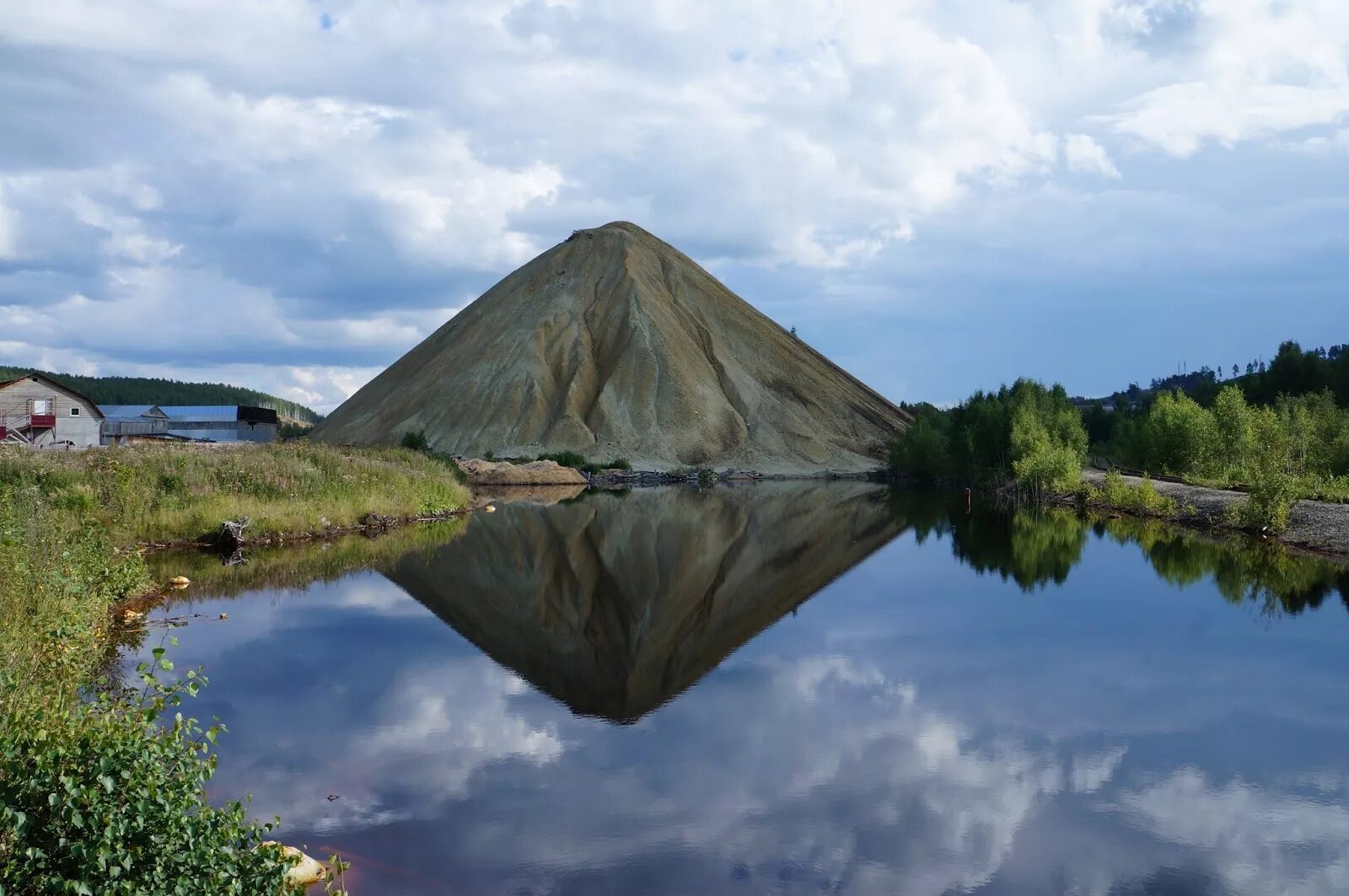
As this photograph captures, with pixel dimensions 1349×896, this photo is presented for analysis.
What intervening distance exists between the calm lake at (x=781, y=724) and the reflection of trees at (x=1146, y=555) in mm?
279

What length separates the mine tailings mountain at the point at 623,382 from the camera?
307 ft

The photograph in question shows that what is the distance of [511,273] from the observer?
125m

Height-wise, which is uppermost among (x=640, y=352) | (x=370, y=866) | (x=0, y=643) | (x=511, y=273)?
(x=511, y=273)

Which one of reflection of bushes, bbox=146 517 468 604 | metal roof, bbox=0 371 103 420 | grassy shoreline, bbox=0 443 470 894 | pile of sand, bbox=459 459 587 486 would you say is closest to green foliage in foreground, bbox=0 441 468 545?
grassy shoreline, bbox=0 443 470 894

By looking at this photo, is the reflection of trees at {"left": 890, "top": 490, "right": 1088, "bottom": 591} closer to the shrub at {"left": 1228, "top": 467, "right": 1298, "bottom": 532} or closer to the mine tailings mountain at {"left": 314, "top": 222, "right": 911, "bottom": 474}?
the shrub at {"left": 1228, "top": 467, "right": 1298, "bottom": 532}

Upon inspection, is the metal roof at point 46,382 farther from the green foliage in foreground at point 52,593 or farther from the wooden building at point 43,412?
the green foliage in foreground at point 52,593

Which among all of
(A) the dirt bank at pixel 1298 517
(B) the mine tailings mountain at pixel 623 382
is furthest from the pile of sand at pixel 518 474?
(A) the dirt bank at pixel 1298 517

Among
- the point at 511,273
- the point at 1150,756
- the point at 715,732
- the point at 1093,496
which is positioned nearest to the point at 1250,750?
the point at 1150,756

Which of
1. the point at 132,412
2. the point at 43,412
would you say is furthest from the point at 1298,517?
the point at 132,412

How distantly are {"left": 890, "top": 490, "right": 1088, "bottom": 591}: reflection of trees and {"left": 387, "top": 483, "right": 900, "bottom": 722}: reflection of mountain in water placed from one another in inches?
98.6

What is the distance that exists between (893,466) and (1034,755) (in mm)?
76677

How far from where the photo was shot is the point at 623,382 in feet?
326

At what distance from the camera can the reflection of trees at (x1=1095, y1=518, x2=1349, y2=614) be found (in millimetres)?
22031

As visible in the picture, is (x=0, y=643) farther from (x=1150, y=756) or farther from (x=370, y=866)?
(x=1150, y=756)
